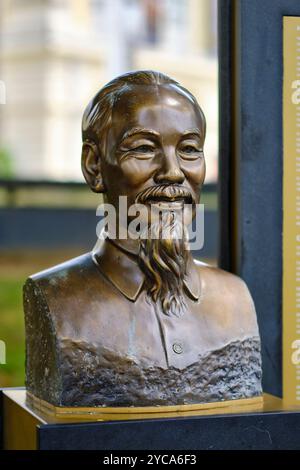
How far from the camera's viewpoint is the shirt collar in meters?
3.86

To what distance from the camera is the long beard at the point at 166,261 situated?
150 inches

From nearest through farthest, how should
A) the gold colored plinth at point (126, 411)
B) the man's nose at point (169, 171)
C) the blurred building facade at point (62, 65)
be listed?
the gold colored plinth at point (126, 411) → the man's nose at point (169, 171) → the blurred building facade at point (62, 65)

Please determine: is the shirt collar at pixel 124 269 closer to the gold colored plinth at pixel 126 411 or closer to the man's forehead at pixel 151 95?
the gold colored plinth at pixel 126 411

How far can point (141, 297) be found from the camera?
3.86 meters

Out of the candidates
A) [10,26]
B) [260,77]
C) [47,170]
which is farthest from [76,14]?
[260,77]

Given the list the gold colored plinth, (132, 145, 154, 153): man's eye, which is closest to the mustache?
(132, 145, 154, 153): man's eye

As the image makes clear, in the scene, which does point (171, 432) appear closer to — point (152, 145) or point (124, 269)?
point (124, 269)

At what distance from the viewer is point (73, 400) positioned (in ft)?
12.0

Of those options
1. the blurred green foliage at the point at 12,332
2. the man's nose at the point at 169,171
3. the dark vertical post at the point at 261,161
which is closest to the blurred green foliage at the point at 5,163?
the blurred green foliage at the point at 12,332

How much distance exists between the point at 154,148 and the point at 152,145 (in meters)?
0.01

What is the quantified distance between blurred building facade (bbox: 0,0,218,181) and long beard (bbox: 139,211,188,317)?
810 centimetres

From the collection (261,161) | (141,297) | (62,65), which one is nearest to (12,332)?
(261,161)

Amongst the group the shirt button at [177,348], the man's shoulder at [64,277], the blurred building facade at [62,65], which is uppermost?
the blurred building facade at [62,65]
